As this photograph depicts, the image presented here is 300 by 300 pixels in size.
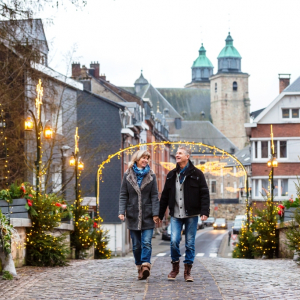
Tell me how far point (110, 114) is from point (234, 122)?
3871 inches

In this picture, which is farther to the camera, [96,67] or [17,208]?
[96,67]

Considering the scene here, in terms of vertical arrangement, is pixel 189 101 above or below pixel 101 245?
above

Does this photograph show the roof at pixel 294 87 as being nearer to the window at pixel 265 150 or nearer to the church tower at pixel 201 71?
the window at pixel 265 150

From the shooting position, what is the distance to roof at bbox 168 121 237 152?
383 ft

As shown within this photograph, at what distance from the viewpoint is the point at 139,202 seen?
9469mm

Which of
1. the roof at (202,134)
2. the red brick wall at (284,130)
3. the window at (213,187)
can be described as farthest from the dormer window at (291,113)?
the window at (213,187)

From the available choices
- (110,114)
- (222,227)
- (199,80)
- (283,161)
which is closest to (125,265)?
(110,114)

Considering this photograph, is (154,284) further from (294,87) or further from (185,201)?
(294,87)

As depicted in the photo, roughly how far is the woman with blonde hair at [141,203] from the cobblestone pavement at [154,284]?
0.54 m

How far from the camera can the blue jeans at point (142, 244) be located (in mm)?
9469

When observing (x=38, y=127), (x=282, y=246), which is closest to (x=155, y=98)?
(x=282, y=246)

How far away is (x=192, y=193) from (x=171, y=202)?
325 millimetres

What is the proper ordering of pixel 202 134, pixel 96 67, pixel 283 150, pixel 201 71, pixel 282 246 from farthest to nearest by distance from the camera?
pixel 201 71 < pixel 202 134 < pixel 96 67 < pixel 283 150 < pixel 282 246

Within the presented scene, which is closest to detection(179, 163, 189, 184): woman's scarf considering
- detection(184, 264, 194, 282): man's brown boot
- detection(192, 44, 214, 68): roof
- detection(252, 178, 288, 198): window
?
detection(184, 264, 194, 282): man's brown boot
